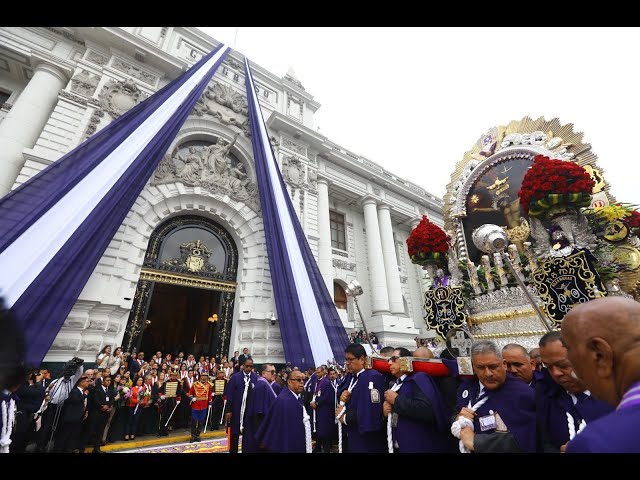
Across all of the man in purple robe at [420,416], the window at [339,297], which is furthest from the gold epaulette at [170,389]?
the window at [339,297]

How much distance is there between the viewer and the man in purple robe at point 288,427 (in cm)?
330

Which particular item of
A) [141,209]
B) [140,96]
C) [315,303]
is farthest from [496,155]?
[140,96]

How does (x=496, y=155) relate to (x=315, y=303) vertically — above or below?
above

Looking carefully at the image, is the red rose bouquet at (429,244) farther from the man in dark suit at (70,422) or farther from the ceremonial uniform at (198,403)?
the man in dark suit at (70,422)

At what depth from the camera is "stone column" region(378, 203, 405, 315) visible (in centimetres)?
1456

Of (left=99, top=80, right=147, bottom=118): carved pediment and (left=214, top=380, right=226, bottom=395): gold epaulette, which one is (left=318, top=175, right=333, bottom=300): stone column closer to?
(left=214, top=380, right=226, bottom=395): gold epaulette

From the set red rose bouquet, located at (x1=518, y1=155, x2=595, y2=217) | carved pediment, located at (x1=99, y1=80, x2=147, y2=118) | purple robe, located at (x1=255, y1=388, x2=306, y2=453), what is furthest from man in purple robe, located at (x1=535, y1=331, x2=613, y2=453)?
carved pediment, located at (x1=99, y1=80, x2=147, y2=118)

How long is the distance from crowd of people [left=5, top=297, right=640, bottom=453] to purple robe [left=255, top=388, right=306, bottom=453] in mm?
13

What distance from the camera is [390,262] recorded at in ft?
51.4

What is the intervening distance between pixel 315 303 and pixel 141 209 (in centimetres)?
666

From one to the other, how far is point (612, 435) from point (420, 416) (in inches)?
78.4

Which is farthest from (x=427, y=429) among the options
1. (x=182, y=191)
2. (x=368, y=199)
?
(x=368, y=199)
